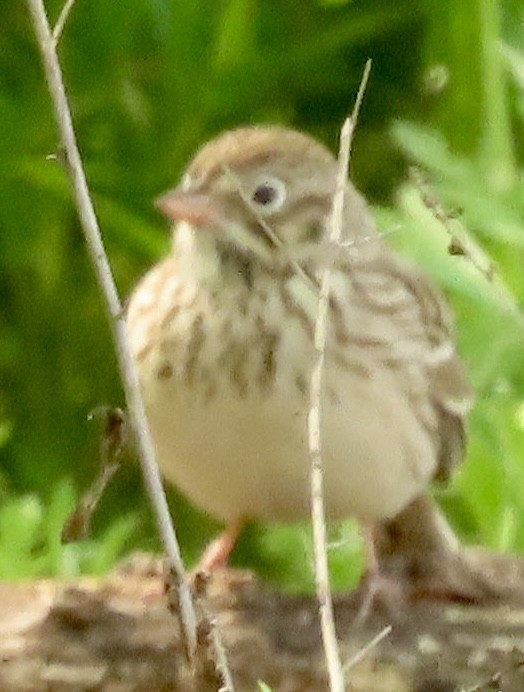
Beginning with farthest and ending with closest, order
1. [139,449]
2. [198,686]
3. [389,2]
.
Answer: [389,2]
[198,686]
[139,449]

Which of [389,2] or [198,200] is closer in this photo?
[198,200]

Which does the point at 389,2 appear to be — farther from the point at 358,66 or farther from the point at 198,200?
the point at 198,200

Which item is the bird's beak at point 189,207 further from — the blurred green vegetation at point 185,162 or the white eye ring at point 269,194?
the blurred green vegetation at point 185,162

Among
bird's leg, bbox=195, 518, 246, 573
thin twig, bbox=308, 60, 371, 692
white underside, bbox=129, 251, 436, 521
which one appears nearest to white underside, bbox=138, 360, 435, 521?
white underside, bbox=129, 251, 436, 521

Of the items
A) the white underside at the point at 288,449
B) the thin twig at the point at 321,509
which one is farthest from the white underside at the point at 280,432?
the thin twig at the point at 321,509

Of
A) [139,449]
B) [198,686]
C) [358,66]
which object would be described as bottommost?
[198,686]

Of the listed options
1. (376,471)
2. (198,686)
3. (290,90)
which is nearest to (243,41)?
(290,90)
